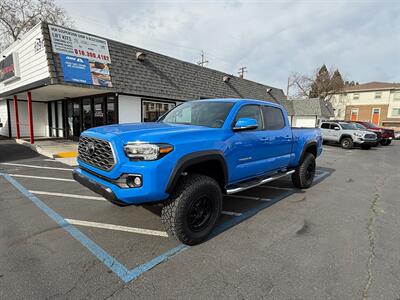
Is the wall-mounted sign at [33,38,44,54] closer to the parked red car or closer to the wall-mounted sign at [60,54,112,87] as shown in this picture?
the wall-mounted sign at [60,54,112,87]

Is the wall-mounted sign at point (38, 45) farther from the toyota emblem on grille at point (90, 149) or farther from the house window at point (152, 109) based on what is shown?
the toyota emblem on grille at point (90, 149)

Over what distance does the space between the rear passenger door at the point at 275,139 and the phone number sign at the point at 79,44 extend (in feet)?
26.4

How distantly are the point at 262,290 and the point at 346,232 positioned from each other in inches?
81.6

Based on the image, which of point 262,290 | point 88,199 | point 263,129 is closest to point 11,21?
point 88,199

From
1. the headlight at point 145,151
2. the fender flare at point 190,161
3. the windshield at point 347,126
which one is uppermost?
the windshield at point 347,126

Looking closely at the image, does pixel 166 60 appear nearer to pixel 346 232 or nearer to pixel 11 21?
pixel 346 232

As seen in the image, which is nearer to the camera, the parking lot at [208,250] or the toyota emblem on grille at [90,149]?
the parking lot at [208,250]

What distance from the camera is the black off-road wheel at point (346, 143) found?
15.7 m

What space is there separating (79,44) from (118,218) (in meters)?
8.16

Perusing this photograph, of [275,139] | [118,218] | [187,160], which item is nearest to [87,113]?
[118,218]

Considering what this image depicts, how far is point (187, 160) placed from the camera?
2922 mm

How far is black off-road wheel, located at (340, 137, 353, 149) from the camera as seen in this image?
15.7m

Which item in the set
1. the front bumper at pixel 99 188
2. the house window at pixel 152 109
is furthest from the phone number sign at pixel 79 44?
the front bumper at pixel 99 188

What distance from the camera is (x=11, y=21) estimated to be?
83.9 feet
